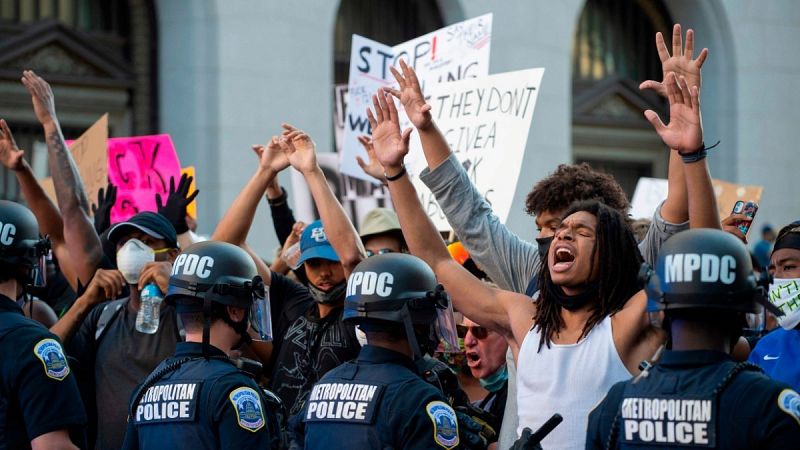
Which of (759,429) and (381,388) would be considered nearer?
(759,429)

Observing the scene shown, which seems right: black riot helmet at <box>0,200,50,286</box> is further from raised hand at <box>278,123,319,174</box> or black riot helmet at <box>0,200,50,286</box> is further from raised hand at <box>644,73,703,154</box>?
raised hand at <box>644,73,703,154</box>

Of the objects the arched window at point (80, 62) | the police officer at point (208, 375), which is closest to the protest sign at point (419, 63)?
the police officer at point (208, 375)

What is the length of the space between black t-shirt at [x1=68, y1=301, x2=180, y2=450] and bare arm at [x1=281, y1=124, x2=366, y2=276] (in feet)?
2.54

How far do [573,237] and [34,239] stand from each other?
6.79 feet

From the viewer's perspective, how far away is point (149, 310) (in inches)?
229

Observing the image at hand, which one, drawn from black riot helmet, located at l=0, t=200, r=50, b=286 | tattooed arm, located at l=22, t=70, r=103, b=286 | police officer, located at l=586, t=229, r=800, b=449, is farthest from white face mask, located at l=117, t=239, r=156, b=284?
police officer, located at l=586, t=229, r=800, b=449

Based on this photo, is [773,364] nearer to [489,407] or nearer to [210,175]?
[489,407]

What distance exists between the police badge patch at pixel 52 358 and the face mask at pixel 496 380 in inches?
66.5

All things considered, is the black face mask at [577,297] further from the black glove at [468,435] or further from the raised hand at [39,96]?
the raised hand at [39,96]

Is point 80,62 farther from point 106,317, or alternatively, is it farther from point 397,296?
point 397,296

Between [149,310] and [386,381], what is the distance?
6.35 ft

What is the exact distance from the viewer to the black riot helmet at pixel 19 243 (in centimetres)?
→ 496

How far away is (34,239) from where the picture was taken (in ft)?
16.6

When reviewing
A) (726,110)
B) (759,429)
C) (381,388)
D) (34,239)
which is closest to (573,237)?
(381,388)
